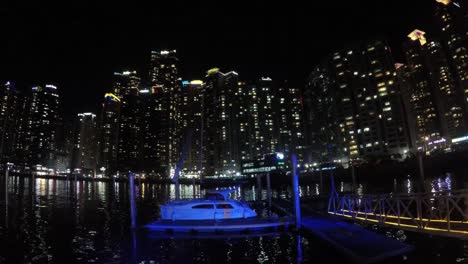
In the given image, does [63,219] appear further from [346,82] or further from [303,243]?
[346,82]

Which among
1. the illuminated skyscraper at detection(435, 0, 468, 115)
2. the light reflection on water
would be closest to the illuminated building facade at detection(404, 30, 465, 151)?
the illuminated skyscraper at detection(435, 0, 468, 115)

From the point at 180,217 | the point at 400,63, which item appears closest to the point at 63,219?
the point at 180,217

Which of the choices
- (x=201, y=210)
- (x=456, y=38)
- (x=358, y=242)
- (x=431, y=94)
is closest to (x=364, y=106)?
(x=431, y=94)

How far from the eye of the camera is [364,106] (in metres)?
157

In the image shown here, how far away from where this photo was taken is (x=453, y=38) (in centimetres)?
14200

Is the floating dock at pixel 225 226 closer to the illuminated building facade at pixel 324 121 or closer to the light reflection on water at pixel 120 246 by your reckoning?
the light reflection on water at pixel 120 246

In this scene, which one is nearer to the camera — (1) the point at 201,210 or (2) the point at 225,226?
(2) the point at 225,226

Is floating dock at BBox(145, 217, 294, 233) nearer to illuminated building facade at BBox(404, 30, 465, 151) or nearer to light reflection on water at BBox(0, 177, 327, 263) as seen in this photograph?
light reflection on water at BBox(0, 177, 327, 263)

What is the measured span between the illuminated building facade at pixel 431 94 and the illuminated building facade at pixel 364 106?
53.8 feet

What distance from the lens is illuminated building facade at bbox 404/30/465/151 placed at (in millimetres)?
148000

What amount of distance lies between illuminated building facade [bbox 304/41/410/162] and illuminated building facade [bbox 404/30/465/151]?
53.8 feet

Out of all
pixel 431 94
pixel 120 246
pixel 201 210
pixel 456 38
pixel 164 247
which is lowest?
pixel 164 247

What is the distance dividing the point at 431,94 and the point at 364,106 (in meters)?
41.8

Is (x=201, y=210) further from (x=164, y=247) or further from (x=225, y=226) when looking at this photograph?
(x=164, y=247)
